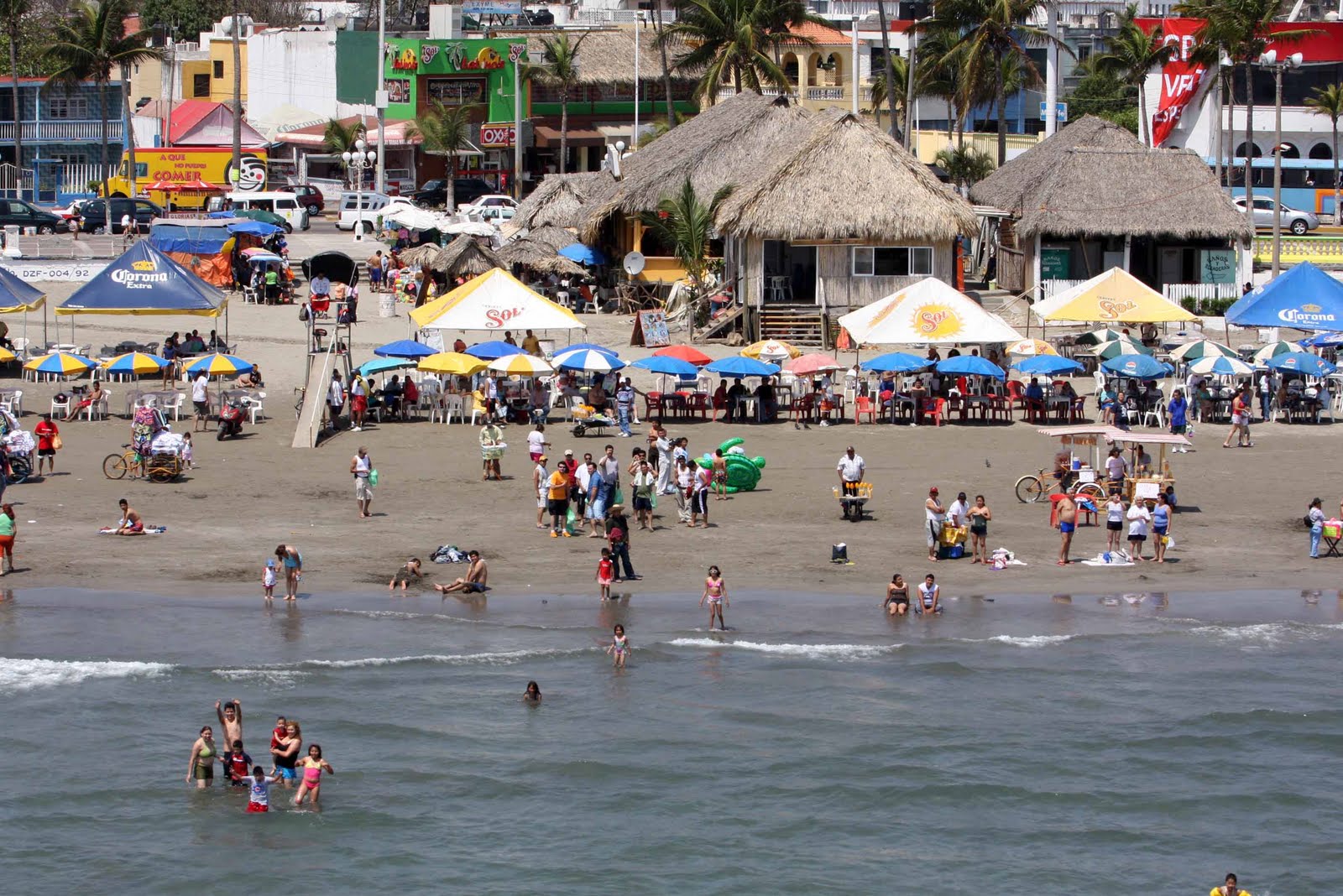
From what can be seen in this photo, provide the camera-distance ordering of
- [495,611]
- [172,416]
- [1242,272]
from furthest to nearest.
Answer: [1242,272] → [172,416] → [495,611]

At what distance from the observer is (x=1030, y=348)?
34.4 metres

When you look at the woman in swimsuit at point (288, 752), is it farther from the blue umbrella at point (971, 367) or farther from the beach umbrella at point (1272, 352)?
the beach umbrella at point (1272, 352)

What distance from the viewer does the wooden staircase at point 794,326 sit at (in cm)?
4031

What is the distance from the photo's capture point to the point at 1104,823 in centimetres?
1734

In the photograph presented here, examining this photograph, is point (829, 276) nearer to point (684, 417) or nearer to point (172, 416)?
point (684, 417)

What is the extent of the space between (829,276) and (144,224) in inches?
1023

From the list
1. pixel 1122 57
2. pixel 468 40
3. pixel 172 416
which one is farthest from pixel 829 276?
pixel 468 40

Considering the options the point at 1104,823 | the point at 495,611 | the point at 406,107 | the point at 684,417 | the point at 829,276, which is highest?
the point at 406,107

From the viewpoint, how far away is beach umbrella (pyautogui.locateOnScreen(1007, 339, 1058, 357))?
34.4 metres

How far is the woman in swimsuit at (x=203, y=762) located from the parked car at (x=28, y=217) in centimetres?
4298

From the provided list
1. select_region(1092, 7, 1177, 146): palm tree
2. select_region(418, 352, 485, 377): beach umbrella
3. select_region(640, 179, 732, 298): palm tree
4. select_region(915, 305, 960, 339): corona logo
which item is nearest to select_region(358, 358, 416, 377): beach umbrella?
select_region(418, 352, 485, 377): beach umbrella

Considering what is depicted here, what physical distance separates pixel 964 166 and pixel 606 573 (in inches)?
1731

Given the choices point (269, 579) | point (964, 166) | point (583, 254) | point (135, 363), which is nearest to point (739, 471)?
point (269, 579)

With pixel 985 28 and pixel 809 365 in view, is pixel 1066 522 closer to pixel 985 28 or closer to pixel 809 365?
pixel 809 365
